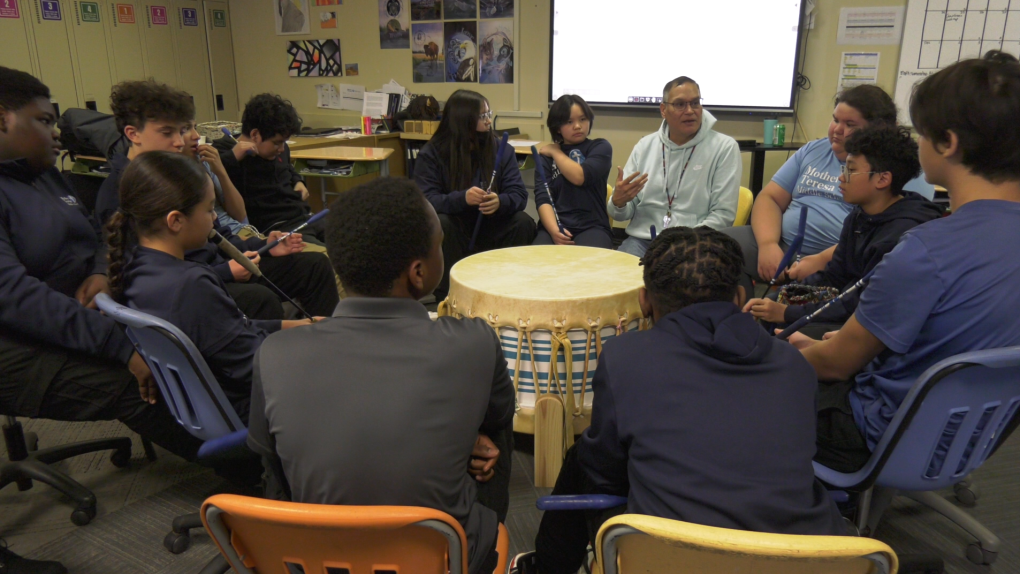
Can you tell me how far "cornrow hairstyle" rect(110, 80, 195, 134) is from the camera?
2.17 meters

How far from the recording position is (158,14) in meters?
5.14

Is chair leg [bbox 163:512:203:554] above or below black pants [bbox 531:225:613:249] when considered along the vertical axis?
below

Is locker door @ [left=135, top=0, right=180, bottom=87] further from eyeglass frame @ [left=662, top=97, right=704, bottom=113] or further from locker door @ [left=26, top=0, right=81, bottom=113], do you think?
eyeglass frame @ [left=662, top=97, right=704, bottom=113]

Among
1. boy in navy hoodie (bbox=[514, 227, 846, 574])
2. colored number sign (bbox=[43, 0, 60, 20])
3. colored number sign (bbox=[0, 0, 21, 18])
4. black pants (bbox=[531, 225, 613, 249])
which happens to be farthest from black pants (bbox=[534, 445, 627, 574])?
colored number sign (bbox=[43, 0, 60, 20])

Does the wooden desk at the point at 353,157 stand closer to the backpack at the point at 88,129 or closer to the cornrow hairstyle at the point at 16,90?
the backpack at the point at 88,129

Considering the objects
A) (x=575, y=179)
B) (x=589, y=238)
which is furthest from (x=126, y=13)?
(x=589, y=238)

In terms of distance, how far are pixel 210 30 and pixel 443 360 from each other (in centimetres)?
582

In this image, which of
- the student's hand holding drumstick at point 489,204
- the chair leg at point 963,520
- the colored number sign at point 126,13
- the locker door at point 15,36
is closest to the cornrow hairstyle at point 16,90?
the student's hand holding drumstick at point 489,204

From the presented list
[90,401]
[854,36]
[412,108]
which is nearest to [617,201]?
[90,401]

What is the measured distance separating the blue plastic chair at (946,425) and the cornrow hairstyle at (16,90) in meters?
2.23

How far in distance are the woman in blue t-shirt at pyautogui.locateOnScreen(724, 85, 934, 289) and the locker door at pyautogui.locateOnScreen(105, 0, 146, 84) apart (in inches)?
183

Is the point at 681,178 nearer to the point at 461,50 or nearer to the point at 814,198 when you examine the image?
the point at 814,198

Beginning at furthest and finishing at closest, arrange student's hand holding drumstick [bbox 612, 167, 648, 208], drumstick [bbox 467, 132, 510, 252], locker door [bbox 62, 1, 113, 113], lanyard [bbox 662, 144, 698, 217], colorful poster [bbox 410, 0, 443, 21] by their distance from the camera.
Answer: colorful poster [bbox 410, 0, 443, 21]
locker door [bbox 62, 1, 113, 113]
drumstick [bbox 467, 132, 510, 252]
lanyard [bbox 662, 144, 698, 217]
student's hand holding drumstick [bbox 612, 167, 648, 208]

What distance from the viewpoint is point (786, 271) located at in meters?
2.21
